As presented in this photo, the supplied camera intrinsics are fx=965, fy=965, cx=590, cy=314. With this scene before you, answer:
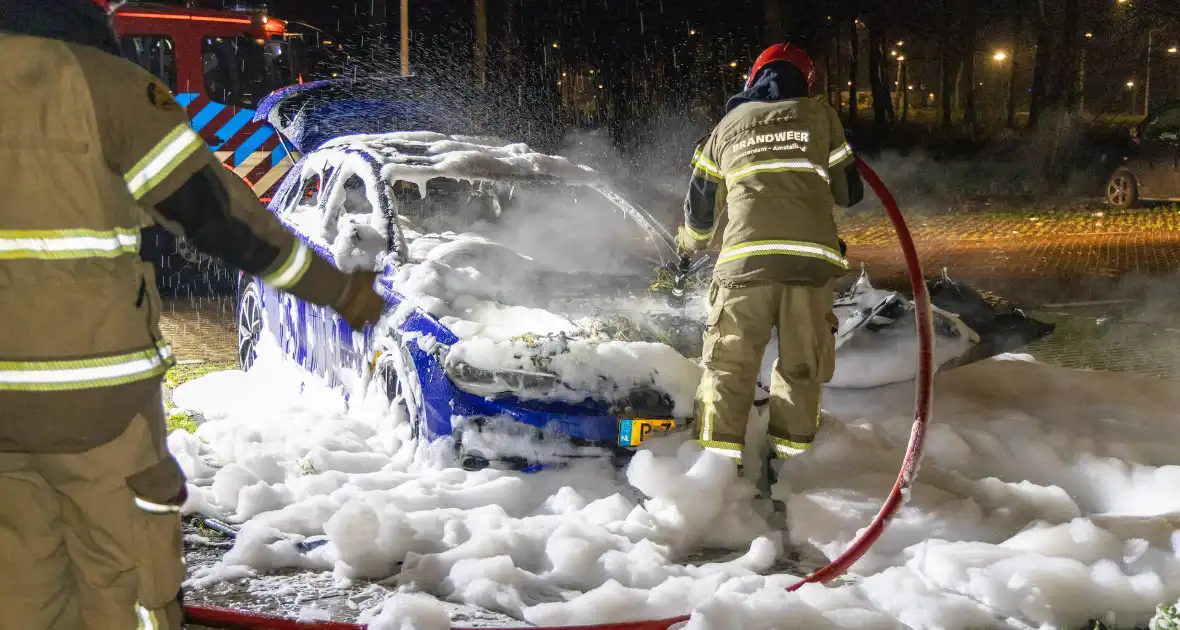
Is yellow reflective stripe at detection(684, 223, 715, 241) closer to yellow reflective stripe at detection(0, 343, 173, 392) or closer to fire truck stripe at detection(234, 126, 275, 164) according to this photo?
yellow reflective stripe at detection(0, 343, 173, 392)

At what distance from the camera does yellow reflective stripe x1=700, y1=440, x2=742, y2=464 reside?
4.02 meters

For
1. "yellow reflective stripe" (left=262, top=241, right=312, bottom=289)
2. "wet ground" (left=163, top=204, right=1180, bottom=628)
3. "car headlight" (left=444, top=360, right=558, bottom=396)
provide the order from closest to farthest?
"yellow reflective stripe" (left=262, top=241, right=312, bottom=289) → "wet ground" (left=163, top=204, right=1180, bottom=628) → "car headlight" (left=444, top=360, right=558, bottom=396)

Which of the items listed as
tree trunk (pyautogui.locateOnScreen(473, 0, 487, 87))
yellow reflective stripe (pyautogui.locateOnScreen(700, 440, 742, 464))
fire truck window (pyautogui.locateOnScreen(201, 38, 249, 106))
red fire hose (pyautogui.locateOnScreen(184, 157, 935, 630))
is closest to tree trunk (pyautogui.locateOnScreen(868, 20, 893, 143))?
tree trunk (pyautogui.locateOnScreen(473, 0, 487, 87))

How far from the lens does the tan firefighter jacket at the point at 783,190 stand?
4.04 meters

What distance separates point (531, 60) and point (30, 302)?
27679 millimetres

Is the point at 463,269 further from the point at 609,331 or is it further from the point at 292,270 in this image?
the point at 292,270

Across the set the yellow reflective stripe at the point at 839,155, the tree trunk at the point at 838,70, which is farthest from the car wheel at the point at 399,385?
the tree trunk at the point at 838,70

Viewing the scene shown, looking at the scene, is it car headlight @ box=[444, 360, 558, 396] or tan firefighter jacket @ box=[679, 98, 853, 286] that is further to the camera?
tan firefighter jacket @ box=[679, 98, 853, 286]

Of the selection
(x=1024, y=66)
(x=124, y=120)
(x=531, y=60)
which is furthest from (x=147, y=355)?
(x=1024, y=66)

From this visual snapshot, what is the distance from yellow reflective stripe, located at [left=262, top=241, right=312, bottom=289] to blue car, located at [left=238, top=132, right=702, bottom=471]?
1601mm

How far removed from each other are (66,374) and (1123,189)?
17449 millimetres

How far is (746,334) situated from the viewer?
4.07m

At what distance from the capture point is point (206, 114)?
1066 centimetres

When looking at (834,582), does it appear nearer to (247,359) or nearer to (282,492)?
(282,492)
